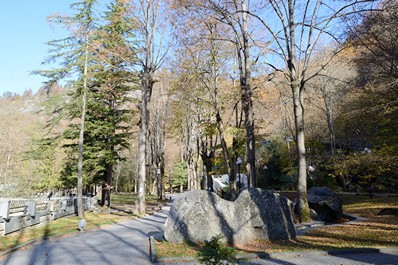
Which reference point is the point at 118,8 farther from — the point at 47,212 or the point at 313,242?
the point at 313,242

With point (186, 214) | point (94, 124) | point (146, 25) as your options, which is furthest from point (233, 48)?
point (186, 214)

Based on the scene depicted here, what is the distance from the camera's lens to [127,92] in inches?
995

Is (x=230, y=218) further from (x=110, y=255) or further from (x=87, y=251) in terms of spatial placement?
(x=87, y=251)

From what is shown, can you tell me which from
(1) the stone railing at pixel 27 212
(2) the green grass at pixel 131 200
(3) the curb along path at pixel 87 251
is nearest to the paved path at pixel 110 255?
(3) the curb along path at pixel 87 251

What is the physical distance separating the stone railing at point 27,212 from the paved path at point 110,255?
7.29 ft

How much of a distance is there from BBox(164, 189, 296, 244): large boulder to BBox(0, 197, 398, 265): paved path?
1.25 m

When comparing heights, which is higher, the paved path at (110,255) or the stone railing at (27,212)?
the stone railing at (27,212)

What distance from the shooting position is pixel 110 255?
795cm

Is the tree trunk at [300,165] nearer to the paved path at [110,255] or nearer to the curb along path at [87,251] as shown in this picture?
the paved path at [110,255]

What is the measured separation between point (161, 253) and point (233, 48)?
629 inches

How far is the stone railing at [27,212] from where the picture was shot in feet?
37.0

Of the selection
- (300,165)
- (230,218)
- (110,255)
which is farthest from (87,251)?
(300,165)

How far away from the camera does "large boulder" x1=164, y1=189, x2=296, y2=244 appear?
28.9 feet

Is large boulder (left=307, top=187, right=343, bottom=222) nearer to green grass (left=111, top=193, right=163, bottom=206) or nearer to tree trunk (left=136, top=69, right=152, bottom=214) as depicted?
tree trunk (left=136, top=69, right=152, bottom=214)
